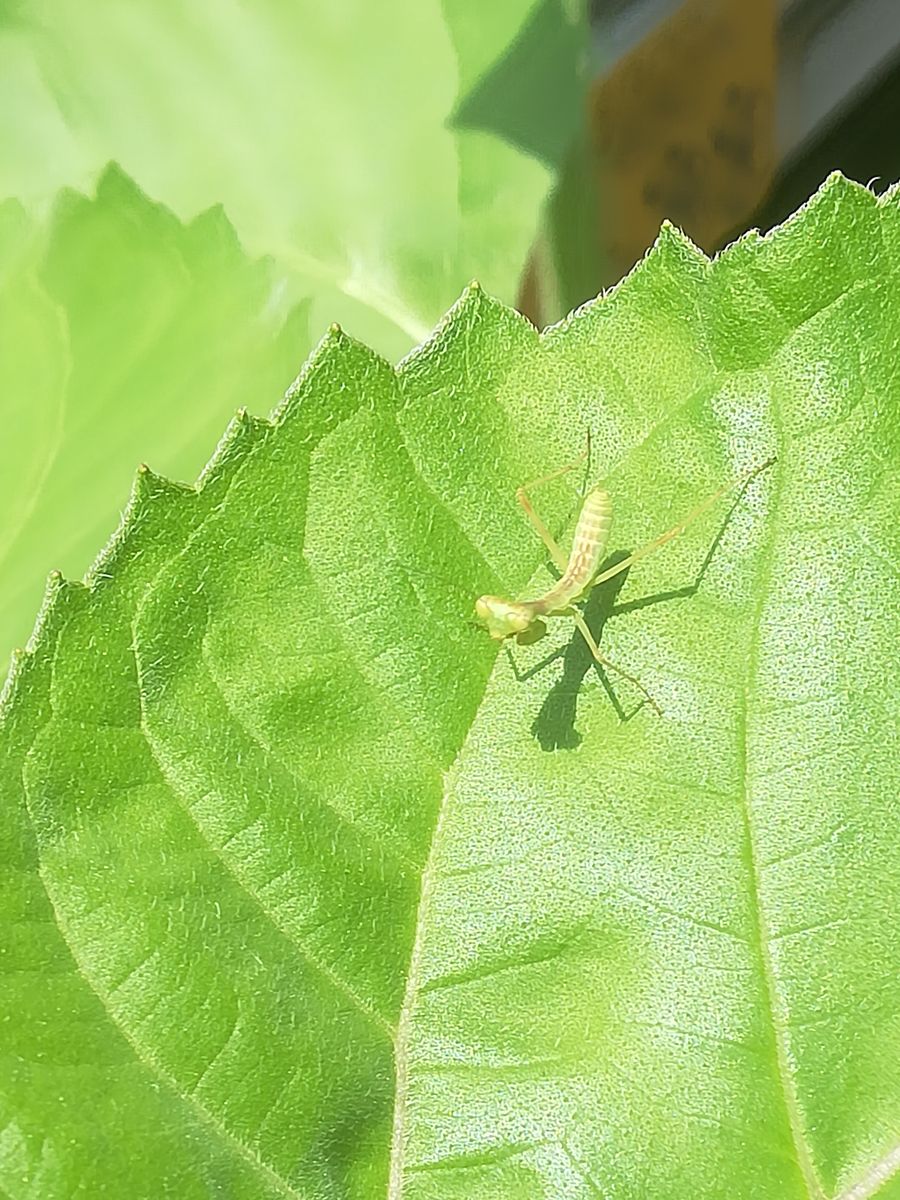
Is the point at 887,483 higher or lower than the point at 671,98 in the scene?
lower

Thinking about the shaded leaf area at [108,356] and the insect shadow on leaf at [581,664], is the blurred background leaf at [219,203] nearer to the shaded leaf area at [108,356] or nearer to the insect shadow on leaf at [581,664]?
the shaded leaf area at [108,356]

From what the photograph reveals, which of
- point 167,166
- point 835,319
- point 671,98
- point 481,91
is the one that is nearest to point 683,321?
point 835,319

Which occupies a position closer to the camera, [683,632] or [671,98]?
[683,632]

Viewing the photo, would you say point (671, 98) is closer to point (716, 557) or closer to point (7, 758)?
point (716, 557)

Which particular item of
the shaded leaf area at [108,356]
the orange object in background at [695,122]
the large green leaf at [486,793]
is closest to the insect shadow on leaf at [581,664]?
the large green leaf at [486,793]

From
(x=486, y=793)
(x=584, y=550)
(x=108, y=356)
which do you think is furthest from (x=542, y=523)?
(x=108, y=356)
